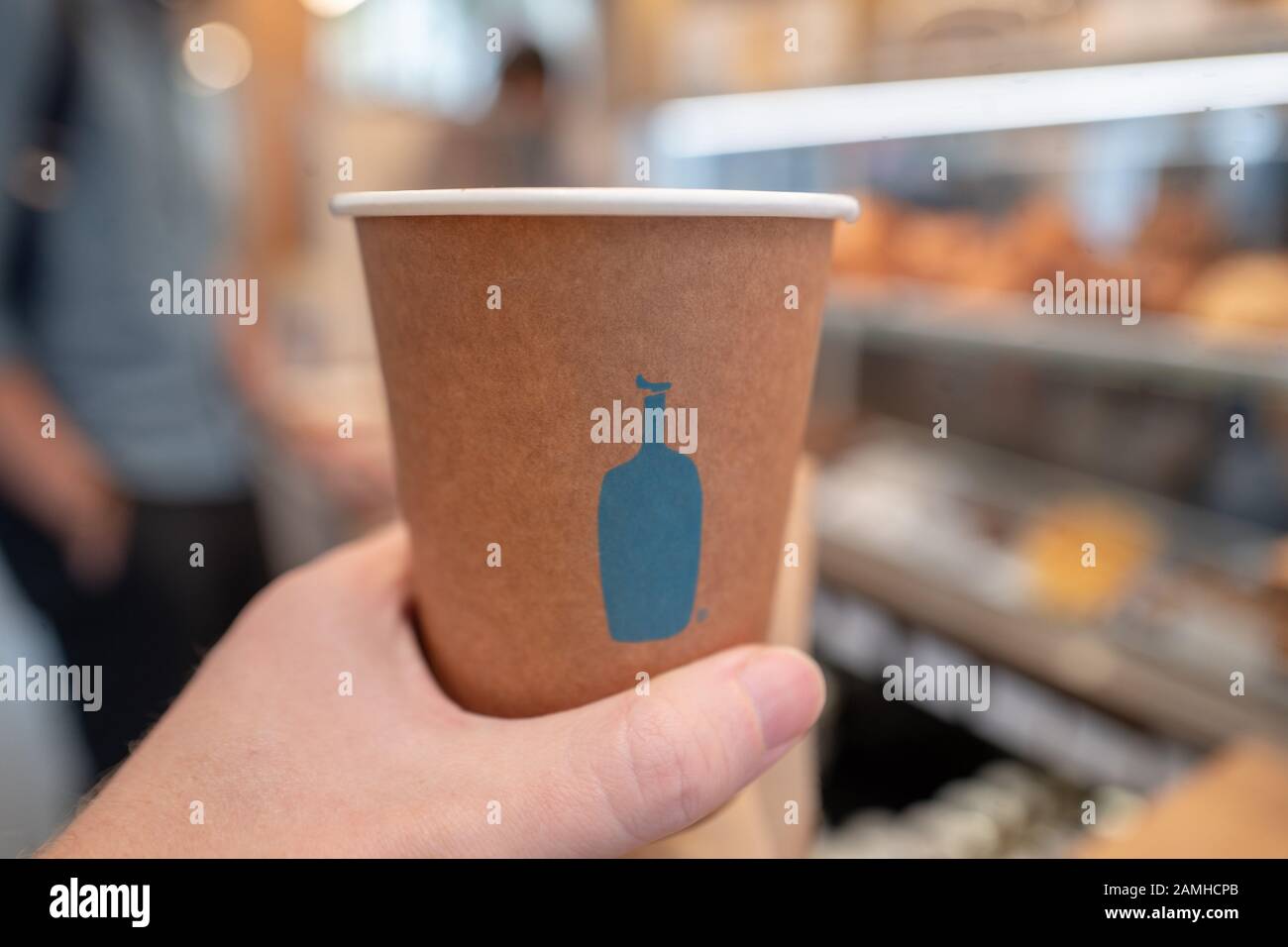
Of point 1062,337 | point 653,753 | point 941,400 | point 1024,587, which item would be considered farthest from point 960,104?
point 653,753

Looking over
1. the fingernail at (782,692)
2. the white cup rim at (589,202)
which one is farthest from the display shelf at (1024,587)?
the white cup rim at (589,202)

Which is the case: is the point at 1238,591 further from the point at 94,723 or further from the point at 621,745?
the point at 94,723

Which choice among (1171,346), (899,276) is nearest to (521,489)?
(1171,346)

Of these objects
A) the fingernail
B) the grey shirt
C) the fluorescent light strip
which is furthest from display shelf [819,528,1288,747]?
the grey shirt

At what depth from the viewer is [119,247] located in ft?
4.86

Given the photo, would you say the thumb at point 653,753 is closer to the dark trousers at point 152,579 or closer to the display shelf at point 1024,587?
the dark trousers at point 152,579

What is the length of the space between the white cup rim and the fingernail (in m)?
0.26

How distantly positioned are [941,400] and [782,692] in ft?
5.75

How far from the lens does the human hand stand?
0.47m

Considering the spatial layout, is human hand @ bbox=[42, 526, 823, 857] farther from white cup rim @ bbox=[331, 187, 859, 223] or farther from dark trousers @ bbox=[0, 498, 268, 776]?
dark trousers @ bbox=[0, 498, 268, 776]

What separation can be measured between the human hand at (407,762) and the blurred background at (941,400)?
0.22 metres

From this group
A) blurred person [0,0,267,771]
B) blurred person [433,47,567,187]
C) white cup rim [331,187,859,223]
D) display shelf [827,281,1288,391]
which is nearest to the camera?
Result: white cup rim [331,187,859,223]

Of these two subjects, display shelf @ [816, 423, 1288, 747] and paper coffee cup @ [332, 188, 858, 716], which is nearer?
paper coffee cup @ [332, 188, 858, 716]

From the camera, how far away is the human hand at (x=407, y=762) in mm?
473
